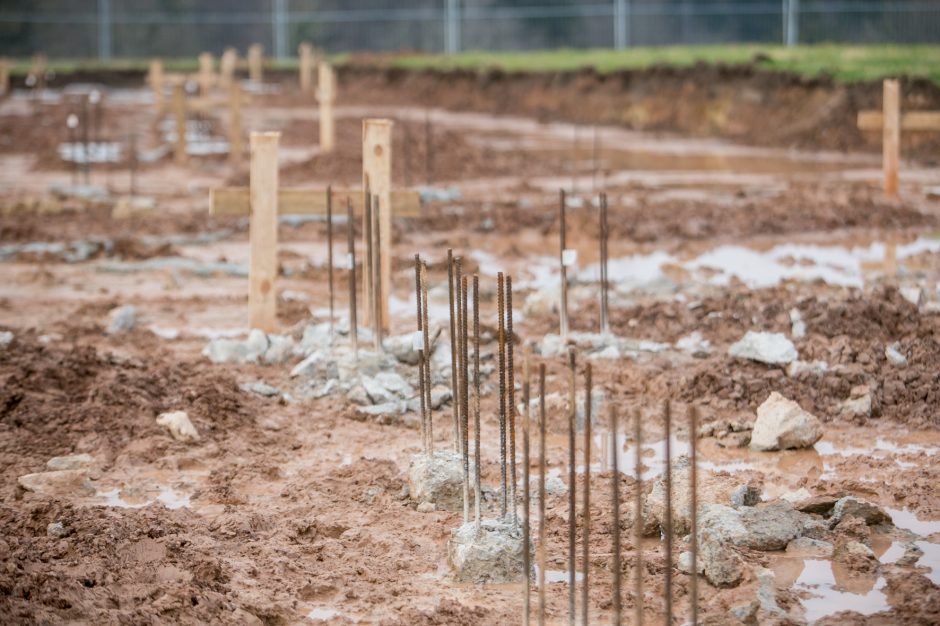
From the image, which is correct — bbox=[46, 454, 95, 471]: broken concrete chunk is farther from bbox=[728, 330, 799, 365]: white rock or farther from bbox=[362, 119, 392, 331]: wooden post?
bbox=[728, 330, 799, 365]: white rock

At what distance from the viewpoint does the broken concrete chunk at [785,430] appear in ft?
23.1

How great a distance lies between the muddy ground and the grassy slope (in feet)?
25.3

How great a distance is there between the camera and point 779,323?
30.4 ft

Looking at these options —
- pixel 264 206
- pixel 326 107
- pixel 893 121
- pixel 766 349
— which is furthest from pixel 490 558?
pixel 326 107

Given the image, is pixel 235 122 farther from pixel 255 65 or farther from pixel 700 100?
pixel 255 65

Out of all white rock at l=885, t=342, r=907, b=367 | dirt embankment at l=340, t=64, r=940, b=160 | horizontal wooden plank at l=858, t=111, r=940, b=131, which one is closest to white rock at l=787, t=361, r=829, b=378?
white rock at l=885, t=342, r=907, b=367

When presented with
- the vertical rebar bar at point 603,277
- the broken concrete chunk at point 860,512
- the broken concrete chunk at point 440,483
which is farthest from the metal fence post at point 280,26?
the broken concrete chunk at point 860,512

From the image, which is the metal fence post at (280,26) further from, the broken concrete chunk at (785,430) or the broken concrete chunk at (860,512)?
the broken concrete chunk at (860,512)

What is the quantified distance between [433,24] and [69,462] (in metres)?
36.7

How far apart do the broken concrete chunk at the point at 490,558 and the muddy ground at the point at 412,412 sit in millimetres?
56

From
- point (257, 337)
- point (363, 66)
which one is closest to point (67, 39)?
point (363, 66)

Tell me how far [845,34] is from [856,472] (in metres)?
26.1

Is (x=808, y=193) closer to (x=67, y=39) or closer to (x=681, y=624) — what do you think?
(x=681, y=624)

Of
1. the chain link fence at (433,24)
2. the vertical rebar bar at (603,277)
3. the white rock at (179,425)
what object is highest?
the chain link fence at (433,24)
